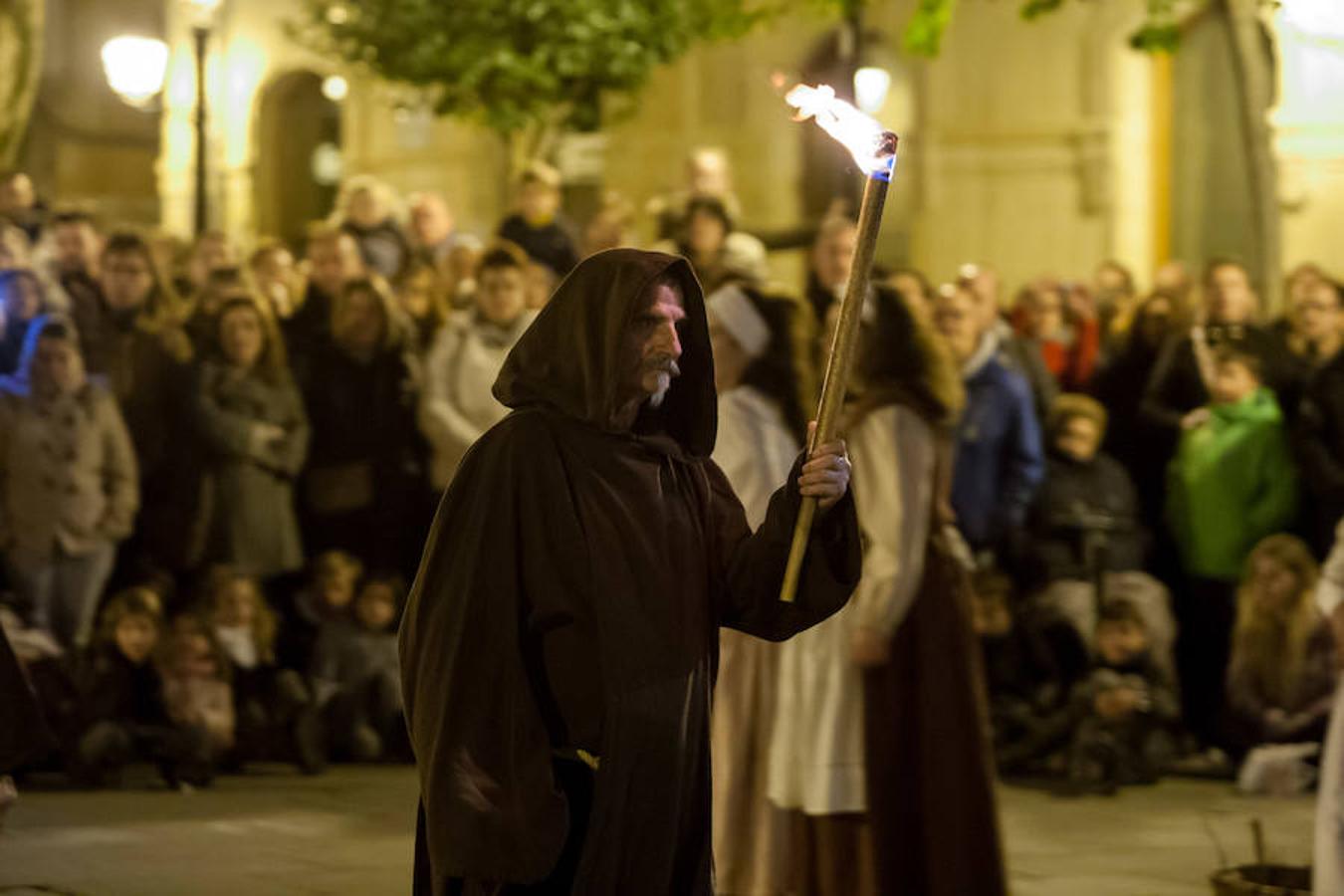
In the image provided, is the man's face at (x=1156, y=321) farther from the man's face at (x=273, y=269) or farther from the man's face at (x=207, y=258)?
the man's face at (x=207, y=258)

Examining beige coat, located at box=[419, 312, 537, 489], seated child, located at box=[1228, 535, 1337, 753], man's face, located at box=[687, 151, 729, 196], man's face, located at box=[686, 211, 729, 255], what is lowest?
seated child, located at box=[1228, 535, 1337, 753]

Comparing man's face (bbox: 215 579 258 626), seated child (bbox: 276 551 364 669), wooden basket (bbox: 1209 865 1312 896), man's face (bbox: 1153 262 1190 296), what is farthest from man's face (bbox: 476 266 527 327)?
wooden basket (bbox: 1209 865 1312 896)

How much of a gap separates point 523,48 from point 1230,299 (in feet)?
33.8

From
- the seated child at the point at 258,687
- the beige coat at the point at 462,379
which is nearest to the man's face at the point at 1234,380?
the beige coat at the point at 462,379

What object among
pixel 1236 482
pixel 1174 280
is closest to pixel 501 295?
pixel 1236 482

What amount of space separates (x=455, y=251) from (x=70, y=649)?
127 inches

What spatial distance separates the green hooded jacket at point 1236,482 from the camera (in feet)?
41.0

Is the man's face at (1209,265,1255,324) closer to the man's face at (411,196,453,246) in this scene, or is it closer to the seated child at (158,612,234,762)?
the man's face at (411,196,453,246)

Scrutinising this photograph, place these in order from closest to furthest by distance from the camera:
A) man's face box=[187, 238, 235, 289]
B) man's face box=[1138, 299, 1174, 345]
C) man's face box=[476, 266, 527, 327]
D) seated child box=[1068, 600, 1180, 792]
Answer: seated child box=[1068, 600, 1180, 792] < man's face box=[476, 266, 527, 327] < man's face box=[1138, 299, 1174, 345] < man's face box=[187, 238, 235, 289]

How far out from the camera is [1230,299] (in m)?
12.9

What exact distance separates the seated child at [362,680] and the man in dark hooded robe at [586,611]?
6749mm

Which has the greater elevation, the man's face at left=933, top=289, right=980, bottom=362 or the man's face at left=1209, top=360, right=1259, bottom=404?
the man's face at left=933, top=289, right=980, bottom=362

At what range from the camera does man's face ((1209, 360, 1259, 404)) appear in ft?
41.1

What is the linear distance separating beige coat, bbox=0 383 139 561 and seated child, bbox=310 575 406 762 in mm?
1187
